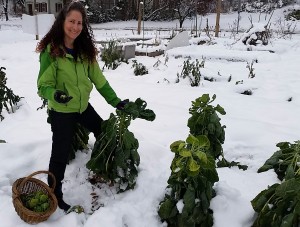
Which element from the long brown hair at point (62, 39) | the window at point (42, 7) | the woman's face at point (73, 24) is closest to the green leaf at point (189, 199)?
the long brown hair at point (62, 39)

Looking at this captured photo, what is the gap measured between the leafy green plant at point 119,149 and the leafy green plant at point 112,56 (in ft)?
16.1

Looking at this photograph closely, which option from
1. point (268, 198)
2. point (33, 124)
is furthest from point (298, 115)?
point (33, 124)

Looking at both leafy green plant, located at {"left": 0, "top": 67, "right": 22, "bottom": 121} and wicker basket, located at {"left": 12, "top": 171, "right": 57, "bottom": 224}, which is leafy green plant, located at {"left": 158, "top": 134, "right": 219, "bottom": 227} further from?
leafy green plant, located at {"left": 0, "top": 67, "right": 22, "bottom": 121}

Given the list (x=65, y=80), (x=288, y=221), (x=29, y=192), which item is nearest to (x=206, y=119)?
(x=288, y=221)

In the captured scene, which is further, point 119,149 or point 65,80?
point 119,149

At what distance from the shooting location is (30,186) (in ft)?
8.05

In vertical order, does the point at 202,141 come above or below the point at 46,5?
below

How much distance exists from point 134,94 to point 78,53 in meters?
2.69

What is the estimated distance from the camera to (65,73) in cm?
241

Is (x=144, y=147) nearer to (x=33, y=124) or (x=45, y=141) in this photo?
(x=45, y=141)

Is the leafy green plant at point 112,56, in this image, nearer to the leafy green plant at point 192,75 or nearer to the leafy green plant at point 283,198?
the leafy green plant at point 192,75

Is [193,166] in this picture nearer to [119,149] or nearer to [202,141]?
[202,141]

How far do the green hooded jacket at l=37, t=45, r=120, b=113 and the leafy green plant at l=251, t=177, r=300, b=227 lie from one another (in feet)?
4.80

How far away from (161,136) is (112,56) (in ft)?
14.5
